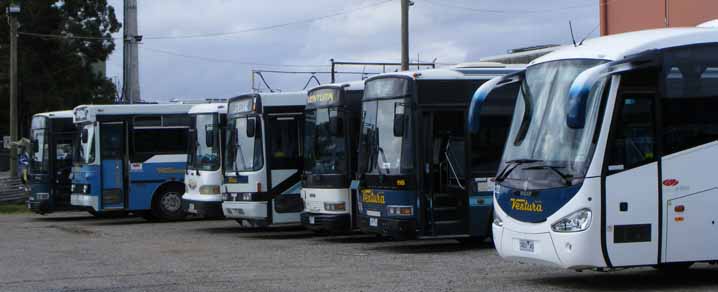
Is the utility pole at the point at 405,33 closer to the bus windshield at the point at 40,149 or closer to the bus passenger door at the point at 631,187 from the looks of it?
the bus windshield at the point at 40,149

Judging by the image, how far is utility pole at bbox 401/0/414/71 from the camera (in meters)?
28.5

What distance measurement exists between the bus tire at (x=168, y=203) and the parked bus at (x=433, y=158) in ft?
34.5

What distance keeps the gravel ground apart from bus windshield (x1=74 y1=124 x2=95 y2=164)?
398 centimetres

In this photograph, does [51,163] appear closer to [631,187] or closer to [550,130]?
[550,130]

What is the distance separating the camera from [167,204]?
27.3 m

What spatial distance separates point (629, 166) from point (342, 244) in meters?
8.42

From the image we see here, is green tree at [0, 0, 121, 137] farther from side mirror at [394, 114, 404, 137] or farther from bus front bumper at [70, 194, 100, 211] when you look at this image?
side mirror at [394, 114, 404, 137]

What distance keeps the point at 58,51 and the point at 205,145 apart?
31.1 metres

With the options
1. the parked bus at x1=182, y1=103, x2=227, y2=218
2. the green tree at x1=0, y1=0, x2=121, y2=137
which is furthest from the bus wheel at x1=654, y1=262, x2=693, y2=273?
the green tree at x1=0, y1=0, x2=121, y2=137

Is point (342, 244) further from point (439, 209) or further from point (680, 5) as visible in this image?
point (680, 5)

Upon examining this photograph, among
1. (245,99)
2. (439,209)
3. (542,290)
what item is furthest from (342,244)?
(542,290)

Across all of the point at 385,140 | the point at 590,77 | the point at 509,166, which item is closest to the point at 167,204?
the point at 385,140

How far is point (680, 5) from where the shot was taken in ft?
90.9

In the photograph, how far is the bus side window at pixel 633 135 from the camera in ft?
39.5
